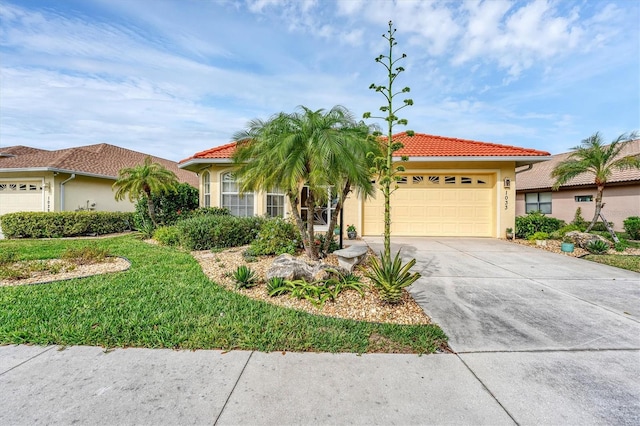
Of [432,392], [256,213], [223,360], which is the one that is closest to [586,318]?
[432,392]

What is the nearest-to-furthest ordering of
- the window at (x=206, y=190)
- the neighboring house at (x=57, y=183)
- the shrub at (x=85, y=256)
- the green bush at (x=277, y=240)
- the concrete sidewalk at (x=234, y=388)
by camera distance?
the concrete sidewalk at (x=234, y=388) → the shrub at (x=85, y=256) → the green bush at (x=277, y=240) → the window at (x=206, y=190) → the neighboring house at (x=57, y=183)

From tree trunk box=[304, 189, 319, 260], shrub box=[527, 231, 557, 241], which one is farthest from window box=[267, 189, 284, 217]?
shrub box=[527, 231, 557, 241]

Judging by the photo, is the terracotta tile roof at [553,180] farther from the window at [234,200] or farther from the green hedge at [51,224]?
the green hedge at [51,224]

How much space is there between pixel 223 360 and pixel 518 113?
52.4 ft

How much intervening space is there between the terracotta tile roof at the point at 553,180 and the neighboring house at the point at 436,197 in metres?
4.69

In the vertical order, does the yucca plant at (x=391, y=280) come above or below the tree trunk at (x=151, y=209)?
below

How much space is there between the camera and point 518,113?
13164mm

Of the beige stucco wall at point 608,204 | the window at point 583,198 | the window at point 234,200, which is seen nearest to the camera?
the window at point 234,200

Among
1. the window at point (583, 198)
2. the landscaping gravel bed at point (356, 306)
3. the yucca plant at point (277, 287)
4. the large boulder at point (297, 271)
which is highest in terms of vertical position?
the window at point (583, 198)

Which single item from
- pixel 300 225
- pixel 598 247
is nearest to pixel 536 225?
pixel 598 247

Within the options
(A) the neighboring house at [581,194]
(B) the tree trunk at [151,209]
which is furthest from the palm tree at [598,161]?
(B) the tree trunk at [151,209]

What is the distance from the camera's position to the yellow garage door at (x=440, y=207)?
11.2 metres

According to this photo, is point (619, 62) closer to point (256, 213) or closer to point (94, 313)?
point (256, 213)

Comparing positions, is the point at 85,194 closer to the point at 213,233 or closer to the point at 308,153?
the point at 213,233
